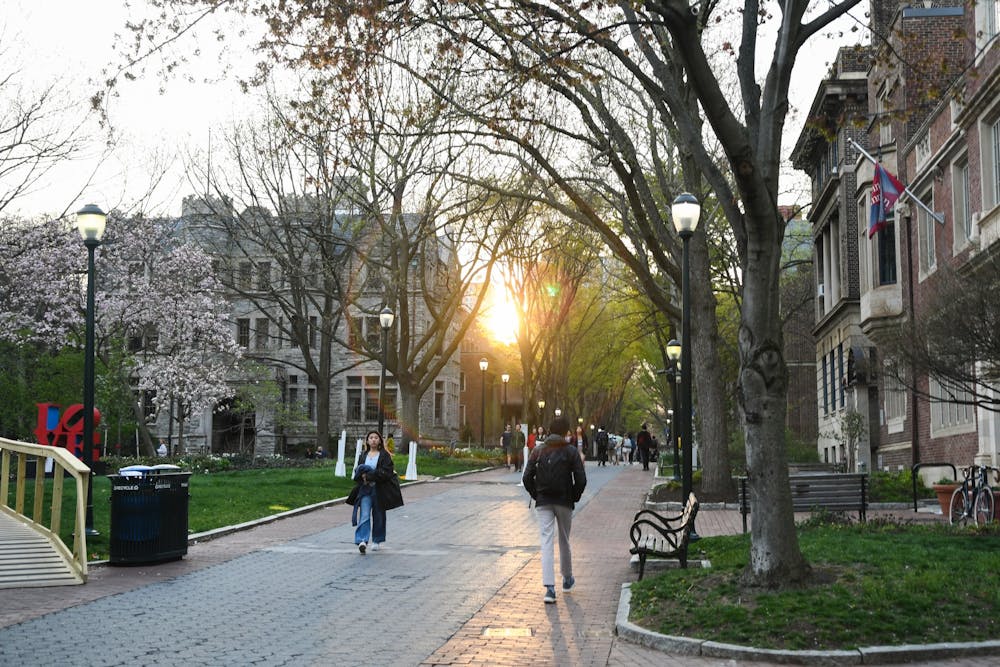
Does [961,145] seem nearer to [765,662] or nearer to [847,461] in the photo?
[847,461]

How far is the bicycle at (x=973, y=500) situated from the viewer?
15.6m

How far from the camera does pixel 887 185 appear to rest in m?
22.8

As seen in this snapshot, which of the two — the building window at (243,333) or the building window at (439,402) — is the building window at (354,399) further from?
the building window at (243,333)

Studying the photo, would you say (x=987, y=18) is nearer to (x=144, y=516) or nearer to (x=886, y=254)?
(x=886, y=254)

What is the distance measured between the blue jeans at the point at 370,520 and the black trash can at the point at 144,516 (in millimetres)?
2479

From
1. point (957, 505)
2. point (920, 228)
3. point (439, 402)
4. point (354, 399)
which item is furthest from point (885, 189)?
point (439, 402)

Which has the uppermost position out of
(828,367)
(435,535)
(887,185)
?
(887,185)

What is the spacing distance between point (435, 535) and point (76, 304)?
28.4 meters

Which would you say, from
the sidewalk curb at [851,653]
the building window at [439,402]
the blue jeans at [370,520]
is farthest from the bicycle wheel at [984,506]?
the building window at [439,402]

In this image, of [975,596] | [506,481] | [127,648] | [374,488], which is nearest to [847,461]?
[506,481]

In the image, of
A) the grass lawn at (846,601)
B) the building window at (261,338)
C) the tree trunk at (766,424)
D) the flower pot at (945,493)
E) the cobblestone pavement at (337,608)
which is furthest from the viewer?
the building window at (261,338)

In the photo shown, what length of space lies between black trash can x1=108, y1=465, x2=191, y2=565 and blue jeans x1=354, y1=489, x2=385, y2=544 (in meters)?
2.48

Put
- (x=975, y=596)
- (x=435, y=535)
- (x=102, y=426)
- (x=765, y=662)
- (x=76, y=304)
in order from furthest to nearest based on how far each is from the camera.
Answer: (x=102, y=426), (x=76, y=304), (x=435, y=535), (x=975, y=596), (x=765, y=662)

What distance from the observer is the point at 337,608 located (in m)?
10.3
